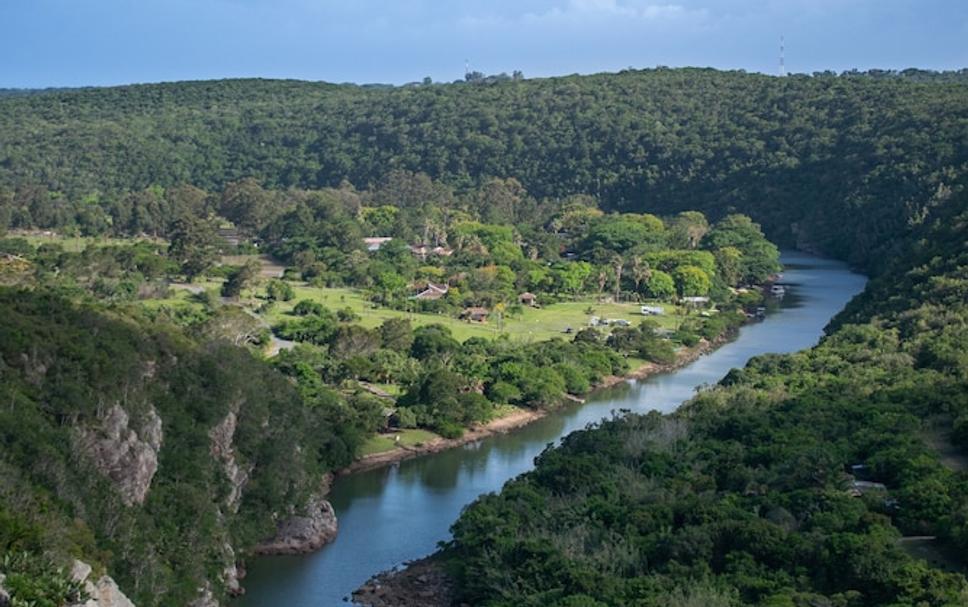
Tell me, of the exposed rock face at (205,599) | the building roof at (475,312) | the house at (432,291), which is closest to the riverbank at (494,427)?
the building roof at (475,312)

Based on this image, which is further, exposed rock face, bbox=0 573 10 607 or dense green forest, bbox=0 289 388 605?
dense green forest, bbox=0 289 388 605

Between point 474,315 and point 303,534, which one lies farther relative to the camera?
point 474,315

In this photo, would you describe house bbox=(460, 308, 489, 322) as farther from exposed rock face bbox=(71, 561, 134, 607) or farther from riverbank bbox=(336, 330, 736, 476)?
exposed rock face bbox=(71, 561, 134, 607)

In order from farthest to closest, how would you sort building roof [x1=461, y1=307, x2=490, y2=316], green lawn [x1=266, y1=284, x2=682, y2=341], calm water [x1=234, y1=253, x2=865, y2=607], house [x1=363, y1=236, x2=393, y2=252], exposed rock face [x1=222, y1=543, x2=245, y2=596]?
house [x1=363, y1=236, x2=393, y2=252] < building roof [x1=461, y1=307, x2=490, y2=316] < green lawn [x1=266, y1=284, x2=682, y2=341] < calm water [x1=234, y1=253, x2=865, y2=607] < exposed rock face [x1=222, y1=543, x2=245, y2=596]

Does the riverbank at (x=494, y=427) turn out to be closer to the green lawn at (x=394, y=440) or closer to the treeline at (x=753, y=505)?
the green lawn at (x=394, y=440)

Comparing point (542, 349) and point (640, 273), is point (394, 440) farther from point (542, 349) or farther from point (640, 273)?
point (640, 273)

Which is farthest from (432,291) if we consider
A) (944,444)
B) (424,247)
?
(944,444)

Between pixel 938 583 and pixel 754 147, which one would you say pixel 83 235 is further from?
pixel 938 583

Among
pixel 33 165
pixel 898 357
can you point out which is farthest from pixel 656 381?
pixel 33 165

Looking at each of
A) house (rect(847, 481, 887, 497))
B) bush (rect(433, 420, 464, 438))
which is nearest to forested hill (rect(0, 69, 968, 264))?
bush (rect(433, 420, 464, 438))
